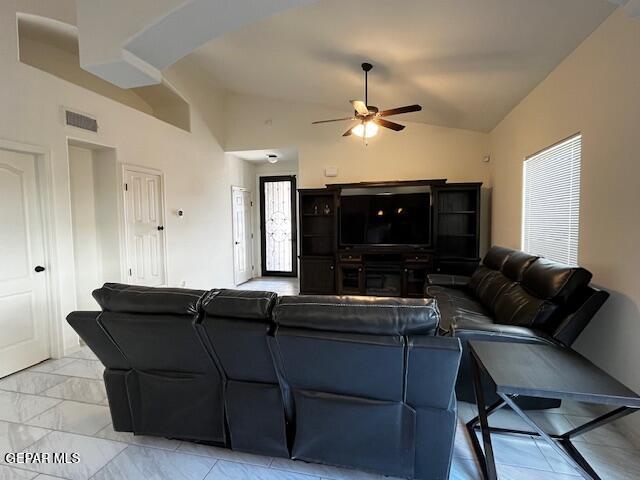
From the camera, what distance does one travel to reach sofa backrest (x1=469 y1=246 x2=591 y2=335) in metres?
2.13

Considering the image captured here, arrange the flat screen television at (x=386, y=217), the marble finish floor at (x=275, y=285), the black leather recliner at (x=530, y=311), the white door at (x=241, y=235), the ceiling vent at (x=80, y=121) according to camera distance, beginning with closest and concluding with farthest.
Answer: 1. the black leather recliner at (x=530, y=311)
2. the ceiling vent at (x=80, y=121)
3. the flat screen television at (x=386, y=217)
4. the marble finish floor at (x=275, y=285)
5. the white door at (x=241, y=235)

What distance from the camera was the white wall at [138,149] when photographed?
9.38 feet

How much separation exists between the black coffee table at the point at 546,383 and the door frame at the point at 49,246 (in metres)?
3.72

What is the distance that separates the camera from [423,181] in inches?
200

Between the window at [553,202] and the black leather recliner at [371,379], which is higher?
the window at [553,202]

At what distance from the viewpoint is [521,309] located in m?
2.40

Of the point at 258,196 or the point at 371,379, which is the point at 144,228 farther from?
the point at 371,379

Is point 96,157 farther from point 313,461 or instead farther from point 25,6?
point 313,461

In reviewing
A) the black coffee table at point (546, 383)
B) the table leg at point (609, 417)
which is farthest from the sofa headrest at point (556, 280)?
the table leg at point (609, 417)

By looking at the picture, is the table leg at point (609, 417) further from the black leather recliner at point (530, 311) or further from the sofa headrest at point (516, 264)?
the sofa headrest at point (516, 264)

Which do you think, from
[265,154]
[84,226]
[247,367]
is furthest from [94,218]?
[247,367]

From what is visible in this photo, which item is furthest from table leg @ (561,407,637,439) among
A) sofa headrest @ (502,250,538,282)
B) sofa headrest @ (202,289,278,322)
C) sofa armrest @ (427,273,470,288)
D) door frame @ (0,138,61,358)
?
door frame @ (0,138,61,358)

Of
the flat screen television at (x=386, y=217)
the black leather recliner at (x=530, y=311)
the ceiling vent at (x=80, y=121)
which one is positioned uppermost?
the ceiling vent at (x=80, y=121)

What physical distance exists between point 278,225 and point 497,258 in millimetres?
4865
